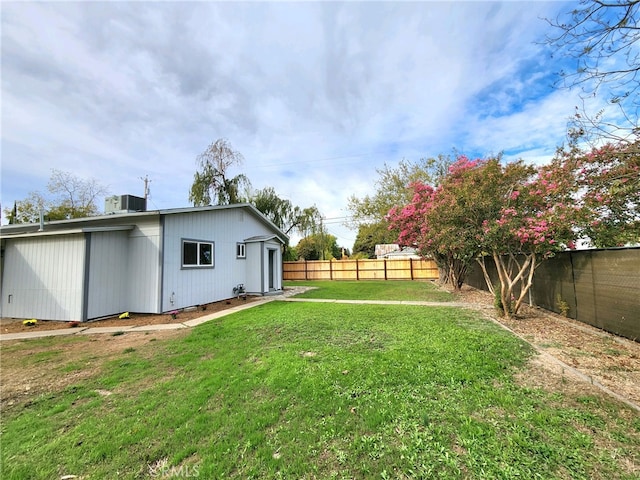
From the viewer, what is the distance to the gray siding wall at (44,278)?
7.57 m

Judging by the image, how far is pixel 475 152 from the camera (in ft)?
48.8

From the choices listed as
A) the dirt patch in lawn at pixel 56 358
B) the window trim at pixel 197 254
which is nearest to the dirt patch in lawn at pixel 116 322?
the dirt patch in lawn at pixel 56 358

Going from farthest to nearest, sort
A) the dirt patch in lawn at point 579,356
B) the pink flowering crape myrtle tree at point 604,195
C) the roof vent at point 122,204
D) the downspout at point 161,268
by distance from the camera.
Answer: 1. the roof vent at point 122,204
2. the downspout at point 161,268
3. the pink flowering crape myrtle tree at point 604,195
4. the dirt patch in lawn at point 579,356

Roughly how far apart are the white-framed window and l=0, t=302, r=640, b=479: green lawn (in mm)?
5089

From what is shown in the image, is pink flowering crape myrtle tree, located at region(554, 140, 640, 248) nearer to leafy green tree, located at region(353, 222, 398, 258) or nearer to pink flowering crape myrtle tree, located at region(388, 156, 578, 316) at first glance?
pink flowering crape myrtle tree, located at region(388, 156, 578, 316)

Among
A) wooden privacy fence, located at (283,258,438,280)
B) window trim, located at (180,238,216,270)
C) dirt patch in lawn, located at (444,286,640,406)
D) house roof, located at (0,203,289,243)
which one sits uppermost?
house roof, located at (0,203,289,243)

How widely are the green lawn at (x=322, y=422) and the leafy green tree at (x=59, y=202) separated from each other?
22.8m

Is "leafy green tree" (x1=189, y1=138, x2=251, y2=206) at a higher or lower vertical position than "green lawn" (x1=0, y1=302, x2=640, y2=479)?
higher

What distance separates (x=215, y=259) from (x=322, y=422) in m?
9.18

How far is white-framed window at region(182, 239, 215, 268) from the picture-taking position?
9309 millimetres

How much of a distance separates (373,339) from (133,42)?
9.54m

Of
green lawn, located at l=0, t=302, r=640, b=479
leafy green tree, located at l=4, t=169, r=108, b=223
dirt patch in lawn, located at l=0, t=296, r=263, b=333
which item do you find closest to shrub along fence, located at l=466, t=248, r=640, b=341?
green lawn, located at l=0, t=302, r=640, b=479

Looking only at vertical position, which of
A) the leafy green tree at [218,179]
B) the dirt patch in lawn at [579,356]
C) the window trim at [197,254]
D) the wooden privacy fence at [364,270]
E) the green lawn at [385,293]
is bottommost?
the green lawn at [385,293]

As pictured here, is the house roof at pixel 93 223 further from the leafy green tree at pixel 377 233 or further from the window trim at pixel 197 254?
the leafy green tree at pixel 377 233
